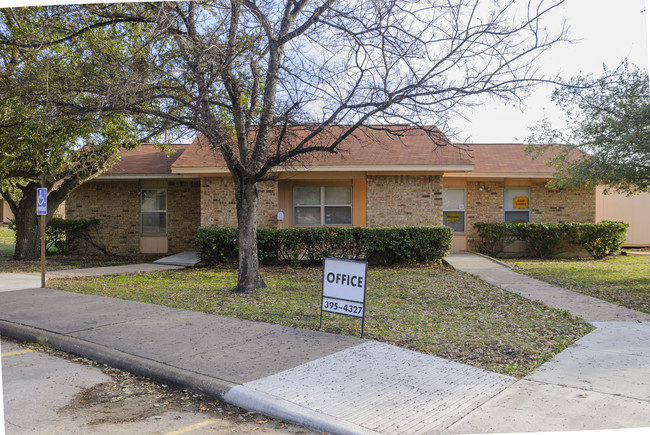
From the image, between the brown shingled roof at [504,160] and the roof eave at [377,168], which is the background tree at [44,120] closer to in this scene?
the roof eave at [377,168]

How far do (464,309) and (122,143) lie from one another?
1123cm

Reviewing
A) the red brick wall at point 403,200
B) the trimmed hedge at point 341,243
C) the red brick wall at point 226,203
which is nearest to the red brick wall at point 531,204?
the red brick wall at point 403,200

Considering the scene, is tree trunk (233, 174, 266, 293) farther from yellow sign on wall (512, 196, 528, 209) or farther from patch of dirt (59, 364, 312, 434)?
yellow sign on wall (512, 196, 528, 209)

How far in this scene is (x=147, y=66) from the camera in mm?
8836

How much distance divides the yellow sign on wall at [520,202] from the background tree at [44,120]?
12.8 metres

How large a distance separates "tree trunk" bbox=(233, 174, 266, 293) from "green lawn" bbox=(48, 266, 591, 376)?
40 cm

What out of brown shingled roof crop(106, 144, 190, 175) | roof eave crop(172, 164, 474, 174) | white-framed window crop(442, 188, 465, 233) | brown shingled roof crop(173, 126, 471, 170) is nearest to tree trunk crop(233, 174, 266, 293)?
brown shingled roof crop(173, 126, 471, 170)

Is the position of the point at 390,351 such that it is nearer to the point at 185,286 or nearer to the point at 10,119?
the point at 185,286

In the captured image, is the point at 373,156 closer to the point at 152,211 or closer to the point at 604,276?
the point at 604,276

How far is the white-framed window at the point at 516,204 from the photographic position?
19.3 metres

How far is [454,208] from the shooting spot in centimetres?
1923

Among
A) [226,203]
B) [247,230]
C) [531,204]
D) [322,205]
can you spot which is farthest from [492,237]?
[247,230]

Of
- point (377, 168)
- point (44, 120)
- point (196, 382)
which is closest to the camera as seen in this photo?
point (196, 382)

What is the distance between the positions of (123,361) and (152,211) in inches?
553
